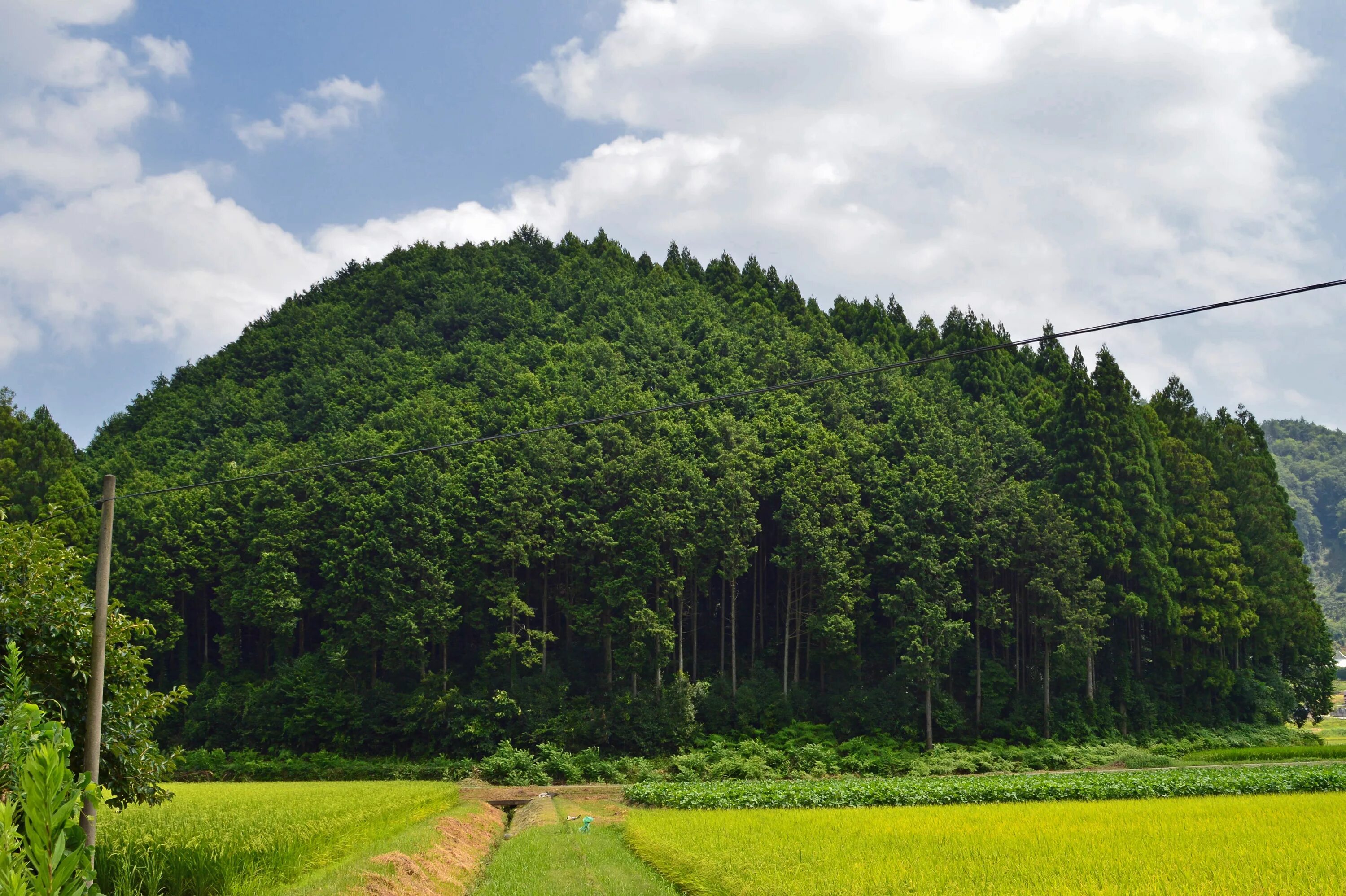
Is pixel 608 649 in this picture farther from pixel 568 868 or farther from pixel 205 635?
pixel 568 868

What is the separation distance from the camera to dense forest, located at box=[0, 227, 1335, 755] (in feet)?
142

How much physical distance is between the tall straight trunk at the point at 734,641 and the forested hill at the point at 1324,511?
13225cm

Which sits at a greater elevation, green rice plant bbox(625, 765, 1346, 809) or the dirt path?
the dirt path

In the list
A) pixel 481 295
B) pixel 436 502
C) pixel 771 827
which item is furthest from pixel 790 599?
pixel 481 295

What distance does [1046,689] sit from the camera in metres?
44.1

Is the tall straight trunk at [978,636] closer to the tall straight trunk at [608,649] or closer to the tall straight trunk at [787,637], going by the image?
the tall straight trunk at [787,637]

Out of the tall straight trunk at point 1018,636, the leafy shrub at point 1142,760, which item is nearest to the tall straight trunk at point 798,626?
the tall straight trunk at point 1018,636

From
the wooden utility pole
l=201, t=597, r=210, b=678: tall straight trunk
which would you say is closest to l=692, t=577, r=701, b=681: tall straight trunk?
l=201, t=597, r=210, b=678: tall straight trunk

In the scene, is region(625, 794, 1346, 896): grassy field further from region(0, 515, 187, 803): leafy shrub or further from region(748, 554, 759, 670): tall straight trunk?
region(748, 554, 759, 670): tall straight trunk

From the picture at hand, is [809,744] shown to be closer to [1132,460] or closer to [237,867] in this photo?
[1132,460]

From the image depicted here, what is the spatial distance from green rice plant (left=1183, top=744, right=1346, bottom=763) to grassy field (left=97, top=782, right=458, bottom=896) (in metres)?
31.7

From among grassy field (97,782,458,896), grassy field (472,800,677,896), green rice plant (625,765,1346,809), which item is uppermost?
grassy field (97,782,458,896)

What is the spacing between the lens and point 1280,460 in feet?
630

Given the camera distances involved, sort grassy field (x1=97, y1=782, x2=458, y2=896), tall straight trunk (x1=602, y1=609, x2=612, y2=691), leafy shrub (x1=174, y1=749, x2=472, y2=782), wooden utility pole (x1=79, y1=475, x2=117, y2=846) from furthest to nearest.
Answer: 1. tall straight trunk (x1=602, y1=609, x2=612, y2=691)
2. leafy shrub (x1=174, y1=749, x2=472, y2=782)
3. grassy field (x1=97, y1=782, x2=458, y2=896)
4. wooden utility pole (x1=79, y1=475, x2=117, y2=846)
